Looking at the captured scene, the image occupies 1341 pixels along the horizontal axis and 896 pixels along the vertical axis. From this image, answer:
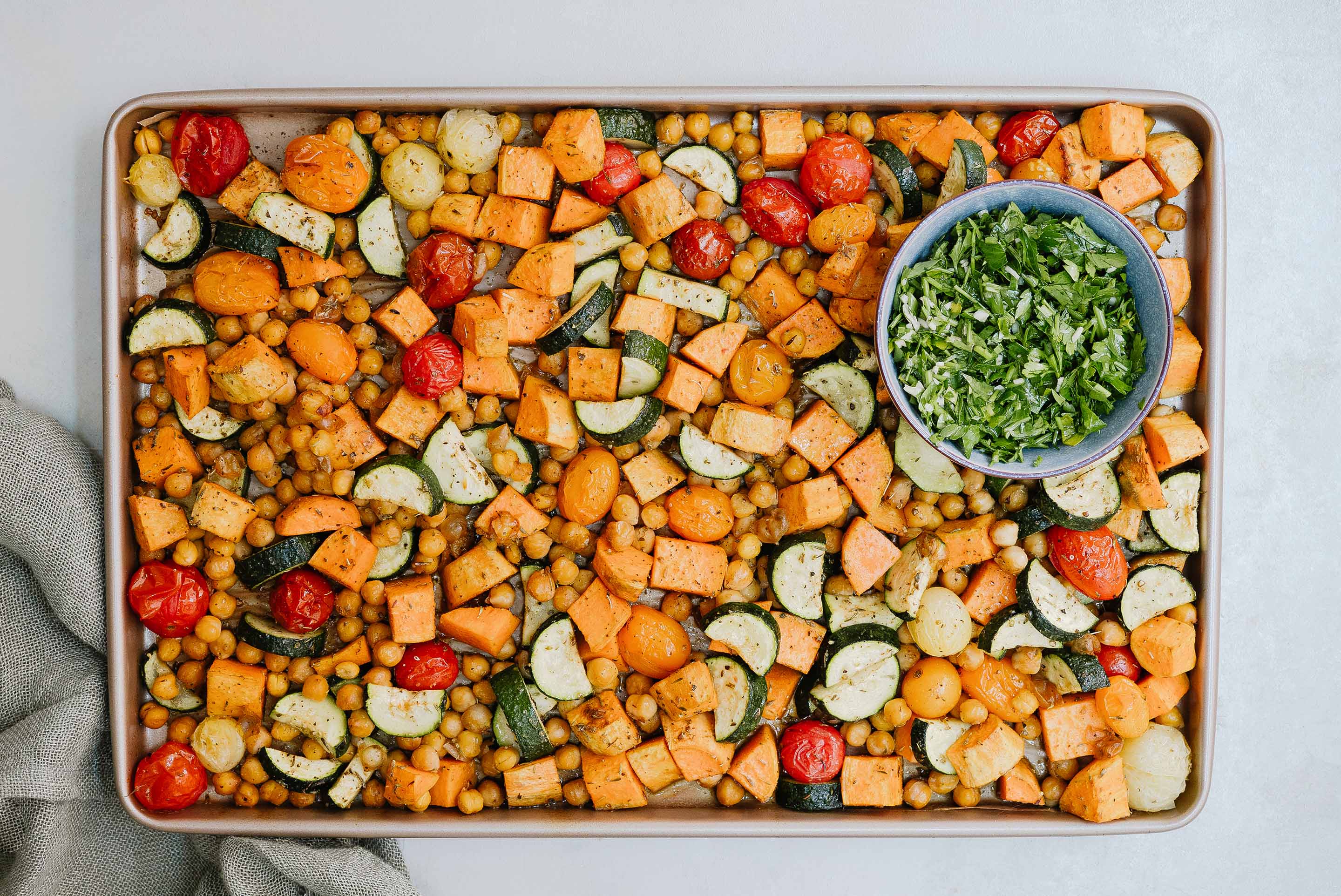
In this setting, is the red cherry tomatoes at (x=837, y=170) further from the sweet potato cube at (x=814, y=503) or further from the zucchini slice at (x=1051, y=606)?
the zucchini slice at (x=1051, y=606)

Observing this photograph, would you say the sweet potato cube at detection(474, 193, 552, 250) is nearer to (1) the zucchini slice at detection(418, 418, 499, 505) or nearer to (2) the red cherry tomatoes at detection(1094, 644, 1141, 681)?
(1) the zucchini slice at detection(418, 418, 499, 505)

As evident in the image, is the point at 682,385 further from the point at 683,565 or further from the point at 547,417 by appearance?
the point at 683,565

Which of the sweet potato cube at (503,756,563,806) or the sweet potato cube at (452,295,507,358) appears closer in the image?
the sweet potato cube at (452,295,507,358)

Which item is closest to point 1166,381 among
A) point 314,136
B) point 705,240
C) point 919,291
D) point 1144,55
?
point 919,291

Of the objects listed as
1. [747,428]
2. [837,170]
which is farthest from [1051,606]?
[837,170]

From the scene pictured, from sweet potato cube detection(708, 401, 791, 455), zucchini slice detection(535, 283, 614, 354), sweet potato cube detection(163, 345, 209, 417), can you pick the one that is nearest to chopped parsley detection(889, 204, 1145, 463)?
sweet potato cube detection(708, 401, 791, 455)

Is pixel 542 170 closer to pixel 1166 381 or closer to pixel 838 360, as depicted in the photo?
pixel 838 360

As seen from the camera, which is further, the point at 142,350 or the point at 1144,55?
the point at 1144,55
